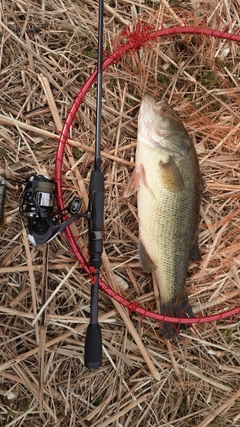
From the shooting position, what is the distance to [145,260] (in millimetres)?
2623

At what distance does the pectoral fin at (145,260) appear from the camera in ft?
8.57

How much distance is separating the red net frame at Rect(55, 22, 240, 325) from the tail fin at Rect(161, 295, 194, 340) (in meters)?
0.06

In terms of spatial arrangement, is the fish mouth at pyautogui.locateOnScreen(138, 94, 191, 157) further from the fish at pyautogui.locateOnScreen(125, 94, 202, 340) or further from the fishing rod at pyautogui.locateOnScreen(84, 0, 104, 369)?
the fishing rod at pyautogui.locateOnScreen(84, 0, 104, 369)

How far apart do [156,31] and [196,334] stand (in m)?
1.99

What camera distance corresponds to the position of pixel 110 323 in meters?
2.80

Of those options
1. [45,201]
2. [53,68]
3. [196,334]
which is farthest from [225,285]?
[53,68]

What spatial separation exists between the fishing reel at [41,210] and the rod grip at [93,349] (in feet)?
1.81

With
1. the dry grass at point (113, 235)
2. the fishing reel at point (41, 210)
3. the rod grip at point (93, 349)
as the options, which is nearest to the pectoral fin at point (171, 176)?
the dry grass at point (113, 235)

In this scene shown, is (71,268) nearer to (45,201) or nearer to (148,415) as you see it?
(45,201)

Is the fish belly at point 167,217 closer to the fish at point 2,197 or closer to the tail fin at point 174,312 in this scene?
the tail fin at point 174,312

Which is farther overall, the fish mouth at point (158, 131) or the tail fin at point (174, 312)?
the tail fin at point (174, 312)

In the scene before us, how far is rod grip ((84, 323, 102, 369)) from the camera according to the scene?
2211 mm


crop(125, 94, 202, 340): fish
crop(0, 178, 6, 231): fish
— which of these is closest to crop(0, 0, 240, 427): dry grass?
crop(0, 178, 6, 231): fish

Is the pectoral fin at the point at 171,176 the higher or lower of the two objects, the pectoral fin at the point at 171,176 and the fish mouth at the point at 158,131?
the lower
